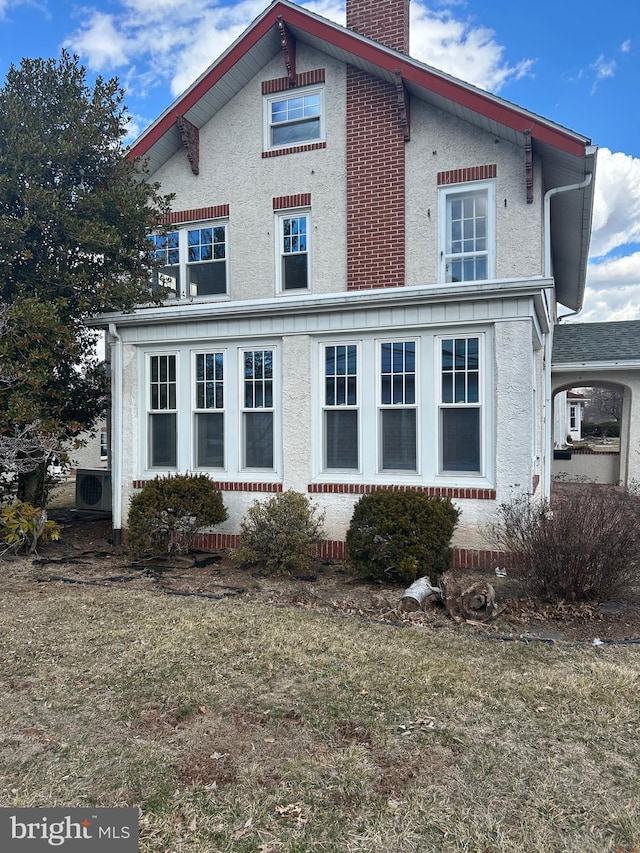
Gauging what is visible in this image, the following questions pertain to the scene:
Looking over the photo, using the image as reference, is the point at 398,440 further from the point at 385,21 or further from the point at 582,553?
the point at 385,21

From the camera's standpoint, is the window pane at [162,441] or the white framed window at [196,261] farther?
the white framed window at [196,261]

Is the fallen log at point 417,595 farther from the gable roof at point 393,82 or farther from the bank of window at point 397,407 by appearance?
the gable roof at point 393,82

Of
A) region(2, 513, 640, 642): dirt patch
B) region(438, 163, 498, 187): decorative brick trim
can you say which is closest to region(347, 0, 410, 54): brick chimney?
region(438, 163, 498, 187): decorative brick trim

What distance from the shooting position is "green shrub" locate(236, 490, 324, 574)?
23.6 ft

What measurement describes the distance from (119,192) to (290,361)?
13.0 feet

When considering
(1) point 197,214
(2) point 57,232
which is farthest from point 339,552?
(1) point 197,214

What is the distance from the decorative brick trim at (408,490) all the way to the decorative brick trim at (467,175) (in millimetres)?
5627

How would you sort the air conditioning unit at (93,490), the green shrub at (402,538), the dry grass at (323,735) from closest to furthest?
the dry grass at (323,735), the green shrub at (402,538), the air conditioning unit at (93,490)

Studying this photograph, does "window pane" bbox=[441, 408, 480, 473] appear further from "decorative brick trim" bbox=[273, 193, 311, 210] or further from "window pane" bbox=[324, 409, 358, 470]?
"decorative brick trim" bbox=[273, 193, 311, 210]

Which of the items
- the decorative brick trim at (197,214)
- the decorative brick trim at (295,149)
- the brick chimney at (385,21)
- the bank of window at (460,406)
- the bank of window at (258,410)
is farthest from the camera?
the decorative brick trim at (197,214)

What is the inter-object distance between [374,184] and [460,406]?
5037 millimetres

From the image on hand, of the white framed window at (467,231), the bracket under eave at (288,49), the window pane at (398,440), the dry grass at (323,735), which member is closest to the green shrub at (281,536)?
the window pane at (398,440)

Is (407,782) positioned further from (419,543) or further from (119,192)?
(119,192)

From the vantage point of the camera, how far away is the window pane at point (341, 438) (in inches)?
318
